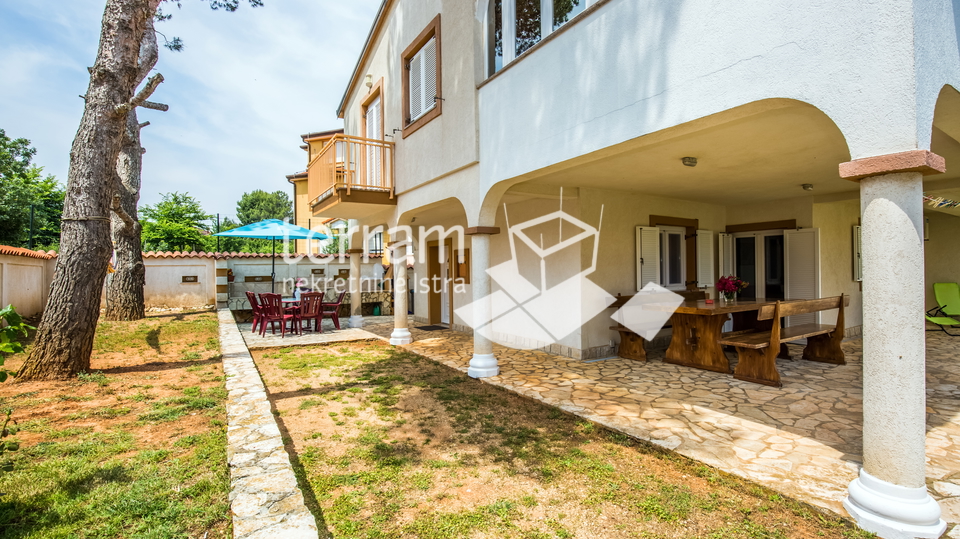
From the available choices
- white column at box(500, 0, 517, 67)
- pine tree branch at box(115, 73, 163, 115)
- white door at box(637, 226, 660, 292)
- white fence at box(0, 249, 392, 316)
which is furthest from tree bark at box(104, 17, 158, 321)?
white door at box(637, 226, 660, 292)

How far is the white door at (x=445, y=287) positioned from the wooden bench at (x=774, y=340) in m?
6.49

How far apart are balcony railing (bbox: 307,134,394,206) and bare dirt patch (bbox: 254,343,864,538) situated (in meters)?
4.58

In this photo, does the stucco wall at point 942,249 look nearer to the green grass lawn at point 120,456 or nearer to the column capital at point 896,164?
the column capital at point 896,164

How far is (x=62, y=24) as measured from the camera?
9484 millimetres

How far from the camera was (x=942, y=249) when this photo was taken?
10.1 m

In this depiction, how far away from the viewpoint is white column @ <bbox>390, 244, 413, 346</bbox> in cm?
909

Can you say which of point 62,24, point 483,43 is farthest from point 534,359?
point 62,24

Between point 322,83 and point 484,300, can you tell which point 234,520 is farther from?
point 322,83

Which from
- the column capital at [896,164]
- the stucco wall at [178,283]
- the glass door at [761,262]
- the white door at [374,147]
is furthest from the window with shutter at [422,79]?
the stucco wall at [178,283]

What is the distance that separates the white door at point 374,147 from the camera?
930 centimetres

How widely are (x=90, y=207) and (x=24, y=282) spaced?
20.2 feet

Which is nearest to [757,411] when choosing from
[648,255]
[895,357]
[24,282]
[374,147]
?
[895,357]

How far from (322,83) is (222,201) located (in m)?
33.8

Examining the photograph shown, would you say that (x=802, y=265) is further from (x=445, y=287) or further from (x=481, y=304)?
(x=445, y=287)
